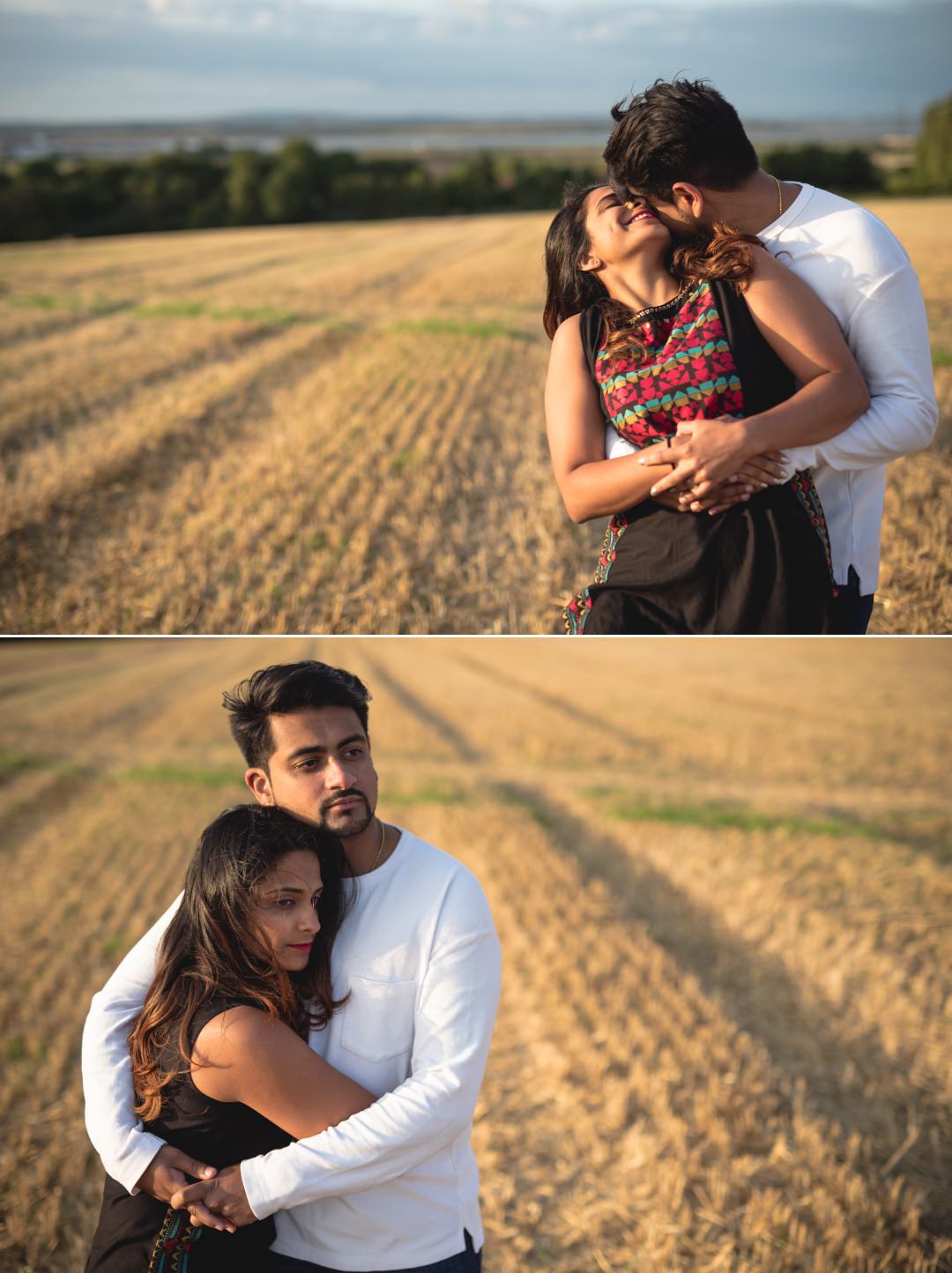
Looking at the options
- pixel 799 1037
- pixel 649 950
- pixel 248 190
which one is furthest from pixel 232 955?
pixel 248 190

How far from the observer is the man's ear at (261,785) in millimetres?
2736

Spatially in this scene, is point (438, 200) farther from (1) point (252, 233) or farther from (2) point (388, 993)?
(2) point (388, 993)

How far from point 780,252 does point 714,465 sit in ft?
1.95

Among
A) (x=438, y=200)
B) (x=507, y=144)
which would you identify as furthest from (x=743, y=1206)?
(x=507, y=144)

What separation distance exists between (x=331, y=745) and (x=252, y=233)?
4018cm

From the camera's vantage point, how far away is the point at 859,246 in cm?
263

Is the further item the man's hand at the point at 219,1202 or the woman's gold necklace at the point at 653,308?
the woman's gold necklace at the point at 653,308

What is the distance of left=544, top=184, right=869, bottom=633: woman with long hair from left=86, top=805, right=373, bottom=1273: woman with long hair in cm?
109

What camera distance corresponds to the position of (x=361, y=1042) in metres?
2.54

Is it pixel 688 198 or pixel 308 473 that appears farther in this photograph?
pixel 308 473

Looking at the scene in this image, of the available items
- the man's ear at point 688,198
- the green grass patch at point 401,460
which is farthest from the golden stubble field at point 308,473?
the man's ear at point 688,198

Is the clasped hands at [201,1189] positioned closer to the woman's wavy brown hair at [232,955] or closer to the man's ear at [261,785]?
the woman's wavy brown hair at [232,955]

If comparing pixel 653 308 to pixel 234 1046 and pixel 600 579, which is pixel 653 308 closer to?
pixel 600 579

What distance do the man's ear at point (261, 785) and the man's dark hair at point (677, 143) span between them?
1.75 m
